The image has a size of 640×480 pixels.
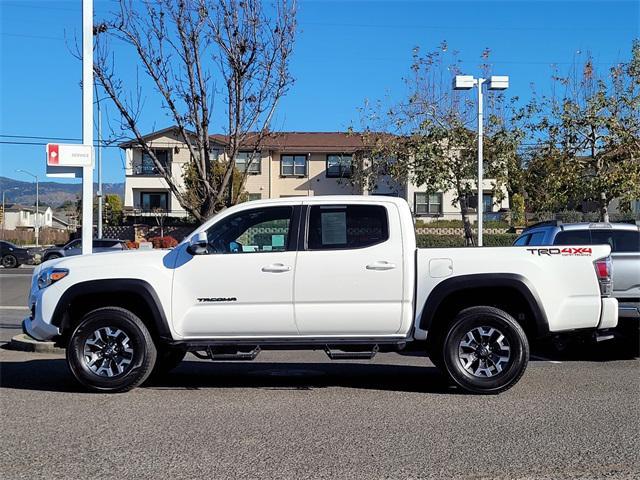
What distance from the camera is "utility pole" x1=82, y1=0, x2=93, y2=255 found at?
1095 centimetres

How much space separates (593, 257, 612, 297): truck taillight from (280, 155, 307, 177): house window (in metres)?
43.3

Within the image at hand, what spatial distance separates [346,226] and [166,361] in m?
2.75

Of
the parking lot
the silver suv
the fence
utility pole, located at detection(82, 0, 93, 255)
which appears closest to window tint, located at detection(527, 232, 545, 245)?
the silver suv

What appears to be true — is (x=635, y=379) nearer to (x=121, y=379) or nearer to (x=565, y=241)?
(x=565, y=241)

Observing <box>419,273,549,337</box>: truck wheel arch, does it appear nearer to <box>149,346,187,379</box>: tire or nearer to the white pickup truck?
the white pickup truck

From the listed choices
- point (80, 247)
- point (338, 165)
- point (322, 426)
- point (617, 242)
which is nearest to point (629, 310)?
point (617, 242)

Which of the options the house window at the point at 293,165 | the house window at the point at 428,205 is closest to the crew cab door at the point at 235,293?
the house window at the point at 428,205

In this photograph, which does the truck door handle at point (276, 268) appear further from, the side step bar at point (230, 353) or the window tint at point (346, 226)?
the side step bar at point (230, 353)

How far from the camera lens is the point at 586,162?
20.8 m

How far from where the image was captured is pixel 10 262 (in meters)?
36.0

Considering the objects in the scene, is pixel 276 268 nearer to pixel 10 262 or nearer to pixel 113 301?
pixel 113 301

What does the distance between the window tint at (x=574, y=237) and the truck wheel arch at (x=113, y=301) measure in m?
6.27

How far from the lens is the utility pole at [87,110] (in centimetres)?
1095

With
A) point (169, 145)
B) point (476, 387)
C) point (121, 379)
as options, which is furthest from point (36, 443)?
point (169, 145)
